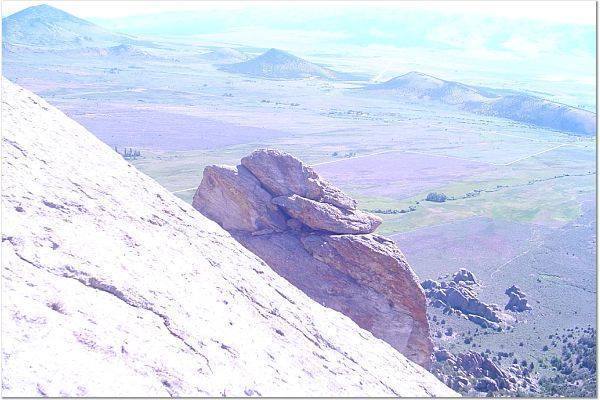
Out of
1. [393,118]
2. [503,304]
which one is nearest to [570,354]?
[503,304]

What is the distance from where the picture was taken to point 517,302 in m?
41.7

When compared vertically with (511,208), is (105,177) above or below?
above

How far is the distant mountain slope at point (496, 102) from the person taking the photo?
14775 centimetres

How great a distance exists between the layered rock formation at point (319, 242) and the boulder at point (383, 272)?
0.03 meters

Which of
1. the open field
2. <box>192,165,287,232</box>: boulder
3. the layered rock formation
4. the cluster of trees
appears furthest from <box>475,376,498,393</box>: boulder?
the cluster of trees

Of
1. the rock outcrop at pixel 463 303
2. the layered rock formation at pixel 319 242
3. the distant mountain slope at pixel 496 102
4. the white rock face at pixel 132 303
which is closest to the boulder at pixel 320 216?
the layered rock formation at pixel 319 242

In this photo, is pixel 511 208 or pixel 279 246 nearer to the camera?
pixel 279 246

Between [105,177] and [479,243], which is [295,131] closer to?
[479,243]

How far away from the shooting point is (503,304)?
42281 mm

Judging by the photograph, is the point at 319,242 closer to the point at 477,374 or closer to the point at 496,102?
the point at 477,374

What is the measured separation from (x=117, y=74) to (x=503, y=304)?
173 m

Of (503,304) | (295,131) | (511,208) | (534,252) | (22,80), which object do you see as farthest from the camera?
(22,80)

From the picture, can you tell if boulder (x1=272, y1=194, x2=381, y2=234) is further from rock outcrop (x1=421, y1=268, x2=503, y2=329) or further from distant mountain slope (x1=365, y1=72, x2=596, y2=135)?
distant mountain slope (x1=365, y1=72, x2=596, y2=135)

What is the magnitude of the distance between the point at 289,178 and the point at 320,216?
2.08 metres
